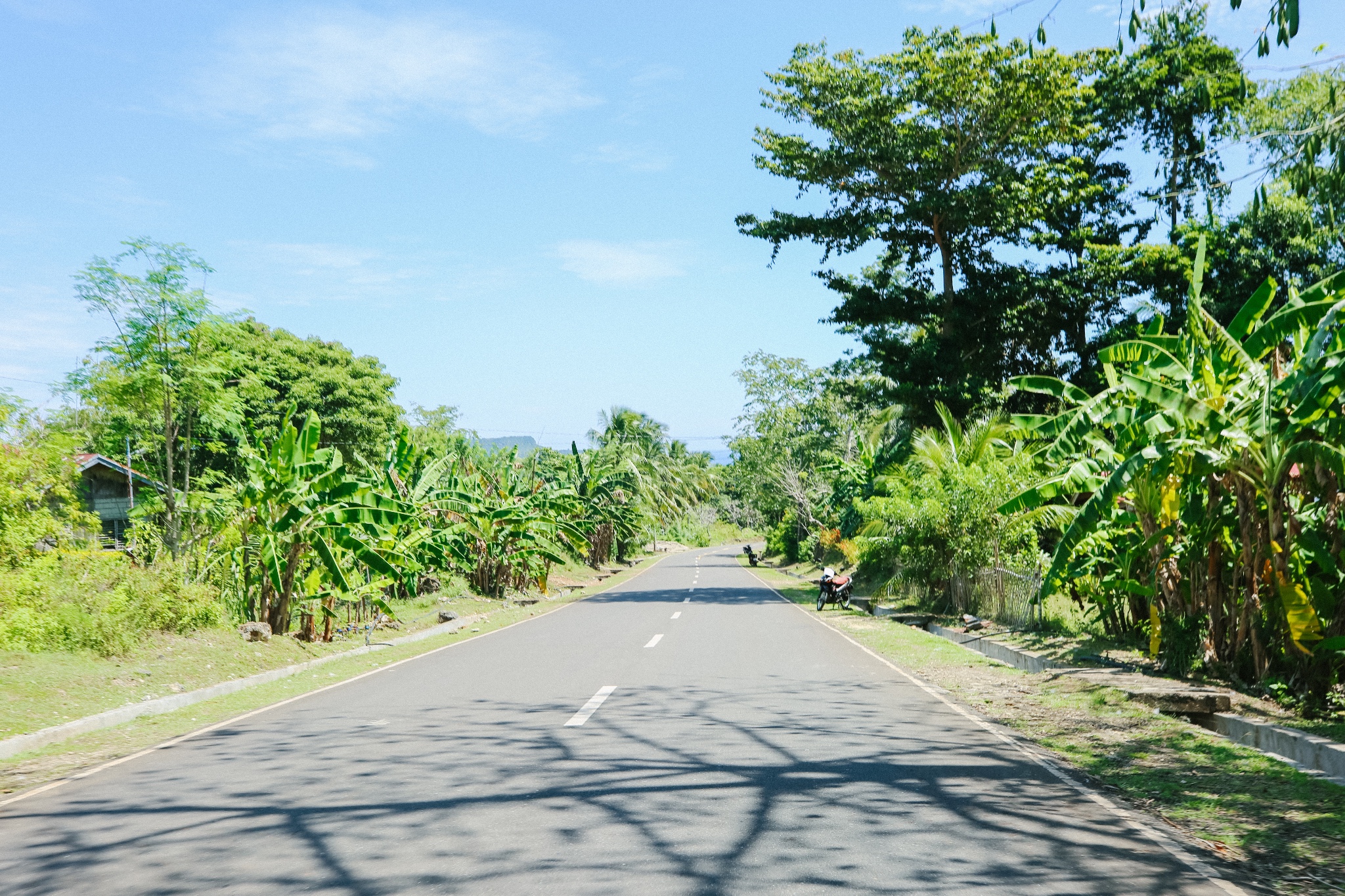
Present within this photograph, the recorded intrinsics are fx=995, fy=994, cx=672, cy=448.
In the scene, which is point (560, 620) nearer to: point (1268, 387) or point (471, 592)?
point (471, 592)

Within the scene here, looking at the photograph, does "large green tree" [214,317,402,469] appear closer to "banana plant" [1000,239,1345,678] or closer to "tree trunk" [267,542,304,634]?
"tree trunk" [267,542,304,634]

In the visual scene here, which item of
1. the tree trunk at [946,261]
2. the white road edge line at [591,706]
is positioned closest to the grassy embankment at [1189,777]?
the white road edge line at [591,706]

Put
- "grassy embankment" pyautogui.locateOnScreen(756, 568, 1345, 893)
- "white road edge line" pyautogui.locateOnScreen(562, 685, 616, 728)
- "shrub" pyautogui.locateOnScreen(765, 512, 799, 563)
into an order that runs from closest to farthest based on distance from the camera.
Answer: "grassy embankment" pyautogui.locateOnScreen(756, 568, 1345, 893), "white road edge line" pyautogui.locateOnScreen(562, 685, 616, 728), "shrub" pyautogui.locateOnScreen(765, 512, 799, 563)

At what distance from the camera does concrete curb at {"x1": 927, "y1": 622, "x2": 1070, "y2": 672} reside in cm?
1425

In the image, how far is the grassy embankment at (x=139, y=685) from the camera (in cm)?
838

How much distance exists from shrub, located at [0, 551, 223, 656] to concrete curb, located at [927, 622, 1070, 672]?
38.8 ft

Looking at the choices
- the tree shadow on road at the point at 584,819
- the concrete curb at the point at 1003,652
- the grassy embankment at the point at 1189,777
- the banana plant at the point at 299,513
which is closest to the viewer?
the tree shadow on road at the point at 584,819

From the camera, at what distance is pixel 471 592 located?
28141 millimetres

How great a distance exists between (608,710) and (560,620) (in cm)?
1276

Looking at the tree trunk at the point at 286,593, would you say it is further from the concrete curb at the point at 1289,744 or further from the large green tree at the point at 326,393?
the large green tree at the point at 326,393

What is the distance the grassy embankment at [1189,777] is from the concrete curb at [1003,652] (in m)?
1.10

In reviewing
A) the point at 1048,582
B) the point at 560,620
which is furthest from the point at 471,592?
the point at 1048,582

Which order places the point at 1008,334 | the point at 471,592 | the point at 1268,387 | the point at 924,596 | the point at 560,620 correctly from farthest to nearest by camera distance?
1. the point at 1008,334
2. the point at 471,592
3. the point at 924,596
4. the point at 560,620
5. the point at 1268,387

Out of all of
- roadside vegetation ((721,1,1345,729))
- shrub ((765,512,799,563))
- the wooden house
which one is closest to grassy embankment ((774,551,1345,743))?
roadside vegetation ((721,1,1345,729))
